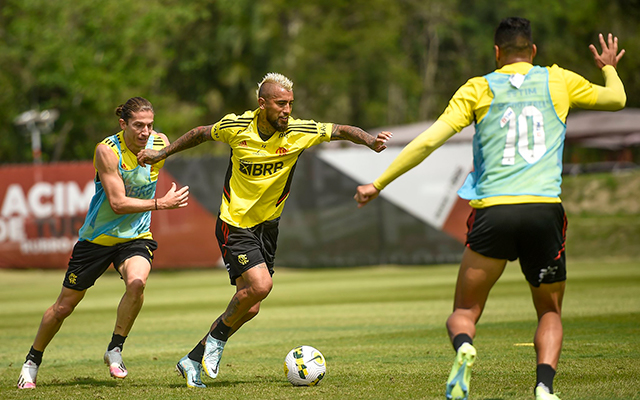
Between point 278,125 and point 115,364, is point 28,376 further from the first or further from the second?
point 278,125

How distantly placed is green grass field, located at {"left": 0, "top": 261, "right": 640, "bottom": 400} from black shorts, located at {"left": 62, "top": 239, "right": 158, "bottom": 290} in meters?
0.86

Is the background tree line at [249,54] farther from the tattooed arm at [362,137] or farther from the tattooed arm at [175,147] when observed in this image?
the tattooed arm at [362,137]

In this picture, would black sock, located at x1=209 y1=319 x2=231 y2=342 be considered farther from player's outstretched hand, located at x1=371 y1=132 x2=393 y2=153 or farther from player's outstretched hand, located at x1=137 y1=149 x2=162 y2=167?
player's outstretched hand, located at x1=371 y1=132 x2=393 y2=153

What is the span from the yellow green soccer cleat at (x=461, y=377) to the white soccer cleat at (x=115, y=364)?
3.34 metres

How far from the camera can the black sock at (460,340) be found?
501cm

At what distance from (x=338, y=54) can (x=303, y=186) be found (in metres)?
27.8

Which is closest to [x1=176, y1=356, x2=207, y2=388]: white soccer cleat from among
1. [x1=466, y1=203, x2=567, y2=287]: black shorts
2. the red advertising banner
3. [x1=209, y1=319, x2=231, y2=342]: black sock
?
[x1=209, y1=319, x2=231, y2=342]: black sock

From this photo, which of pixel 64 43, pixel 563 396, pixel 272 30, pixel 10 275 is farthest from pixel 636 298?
pixel 272 30

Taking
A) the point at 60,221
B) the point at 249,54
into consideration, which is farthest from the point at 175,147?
the point at 249,54

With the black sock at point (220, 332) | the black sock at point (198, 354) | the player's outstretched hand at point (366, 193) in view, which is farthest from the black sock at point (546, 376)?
the black sock at point (198, 354)

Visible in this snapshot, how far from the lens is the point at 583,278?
16781mm

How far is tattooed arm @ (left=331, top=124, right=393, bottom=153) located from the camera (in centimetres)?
691

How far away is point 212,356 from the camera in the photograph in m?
6.82

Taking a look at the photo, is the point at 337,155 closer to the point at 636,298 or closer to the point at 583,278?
the point at 583,278
